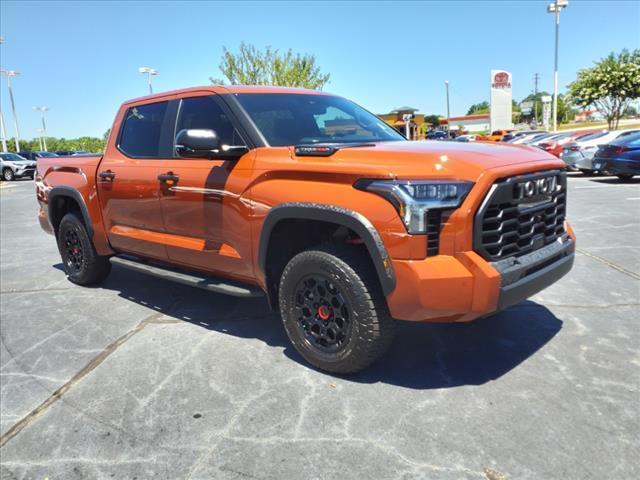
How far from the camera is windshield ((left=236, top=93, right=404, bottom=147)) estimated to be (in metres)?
3.68

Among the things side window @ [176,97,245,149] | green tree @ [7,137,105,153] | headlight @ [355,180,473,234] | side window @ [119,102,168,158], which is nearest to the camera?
headlight @ [355,180,473,234]

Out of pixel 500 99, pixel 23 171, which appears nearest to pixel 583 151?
pixel 23 171

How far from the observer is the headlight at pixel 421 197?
263cm

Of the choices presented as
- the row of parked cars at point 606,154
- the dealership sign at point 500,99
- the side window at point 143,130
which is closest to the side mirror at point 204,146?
the side window at point 143,130

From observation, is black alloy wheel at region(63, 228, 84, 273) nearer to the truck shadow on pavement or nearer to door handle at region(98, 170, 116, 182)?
the truck shadow on pavement

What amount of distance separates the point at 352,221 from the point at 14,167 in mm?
34491

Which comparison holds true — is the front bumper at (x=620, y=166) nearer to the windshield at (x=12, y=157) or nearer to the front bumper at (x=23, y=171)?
the front bumper at (x=23, y=171)

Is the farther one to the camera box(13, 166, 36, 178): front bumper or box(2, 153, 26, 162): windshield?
box(2, 153, 26, 162): windshield

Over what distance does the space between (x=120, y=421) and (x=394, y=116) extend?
164 feet

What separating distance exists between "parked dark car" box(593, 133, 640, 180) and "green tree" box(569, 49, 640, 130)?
21.7 meters

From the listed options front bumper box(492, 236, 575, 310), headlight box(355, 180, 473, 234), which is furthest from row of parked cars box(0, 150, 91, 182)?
front bumper box(492, 236, 575, 310)

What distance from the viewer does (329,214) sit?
292 cm

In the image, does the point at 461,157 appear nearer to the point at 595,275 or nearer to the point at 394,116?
the point at 595,275

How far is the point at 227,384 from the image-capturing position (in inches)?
126
